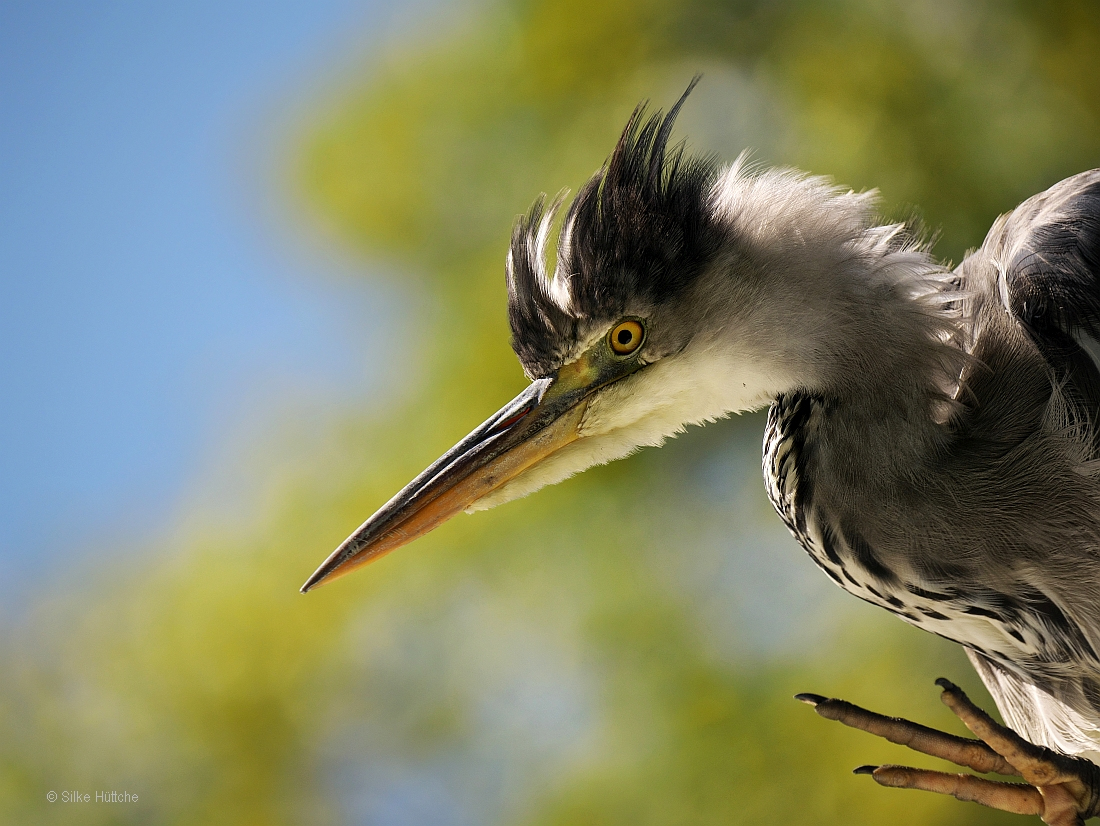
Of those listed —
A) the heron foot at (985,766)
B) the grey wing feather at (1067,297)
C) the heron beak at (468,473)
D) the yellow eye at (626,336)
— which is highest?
the yellow eye at (626,336)

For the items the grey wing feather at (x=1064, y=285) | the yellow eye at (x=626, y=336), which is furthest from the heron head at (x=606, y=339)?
the grey wing feather at (x=1064, y=285)

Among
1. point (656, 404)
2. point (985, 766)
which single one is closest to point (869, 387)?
point (656, 404)

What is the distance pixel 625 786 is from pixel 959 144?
236 centimetres

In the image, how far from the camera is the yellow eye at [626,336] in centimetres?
87

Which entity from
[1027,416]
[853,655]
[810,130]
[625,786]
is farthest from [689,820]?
[1027,416]

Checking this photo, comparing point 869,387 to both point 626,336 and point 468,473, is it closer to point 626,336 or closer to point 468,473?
point 626,336

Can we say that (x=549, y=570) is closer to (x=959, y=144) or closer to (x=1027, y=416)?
(x=959, y=144)

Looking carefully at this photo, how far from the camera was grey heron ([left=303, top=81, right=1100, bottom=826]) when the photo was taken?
2.61 feet

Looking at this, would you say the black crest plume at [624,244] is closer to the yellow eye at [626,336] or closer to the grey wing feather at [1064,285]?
the yellow eye at [626,336]

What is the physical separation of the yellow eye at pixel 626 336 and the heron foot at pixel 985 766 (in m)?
0.35

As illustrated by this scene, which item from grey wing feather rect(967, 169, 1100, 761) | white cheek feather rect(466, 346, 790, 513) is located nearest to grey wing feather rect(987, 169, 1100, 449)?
grey wing feather rect(967, 169, 1100, 761)

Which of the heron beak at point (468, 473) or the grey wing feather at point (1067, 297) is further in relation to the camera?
the heron beak at point (468, 473)

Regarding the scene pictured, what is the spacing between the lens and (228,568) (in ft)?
10.3

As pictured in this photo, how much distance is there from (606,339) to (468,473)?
8.3 inches
